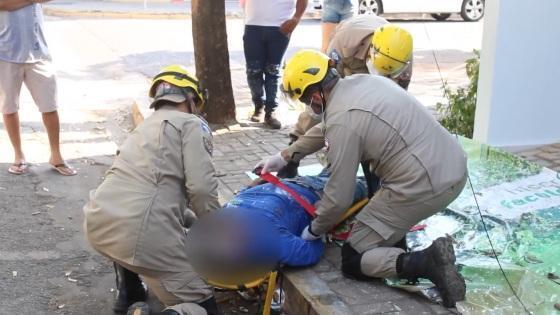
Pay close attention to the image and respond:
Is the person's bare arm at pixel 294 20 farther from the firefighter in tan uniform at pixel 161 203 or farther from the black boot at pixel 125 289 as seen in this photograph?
the black boot at pixel 125 289

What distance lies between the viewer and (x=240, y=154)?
6035 millimetres

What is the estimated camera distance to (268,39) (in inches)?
262

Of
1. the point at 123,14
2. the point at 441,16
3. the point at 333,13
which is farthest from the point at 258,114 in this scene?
the point at 123,14

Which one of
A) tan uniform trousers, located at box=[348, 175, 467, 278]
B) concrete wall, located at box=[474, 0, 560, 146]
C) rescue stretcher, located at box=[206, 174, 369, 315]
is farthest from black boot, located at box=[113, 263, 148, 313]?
concrete wall, located at box=[474, 0, 560, 146]

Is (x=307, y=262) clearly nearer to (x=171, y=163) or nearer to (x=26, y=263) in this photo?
(x=171, y=163)

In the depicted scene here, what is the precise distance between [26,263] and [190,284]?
140cm

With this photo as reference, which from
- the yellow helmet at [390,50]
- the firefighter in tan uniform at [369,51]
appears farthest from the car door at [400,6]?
the yellow helmet at [390,50]

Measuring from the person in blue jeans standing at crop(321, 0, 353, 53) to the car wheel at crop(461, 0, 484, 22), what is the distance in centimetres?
962

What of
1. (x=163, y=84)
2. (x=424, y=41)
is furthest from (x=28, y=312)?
(x=424, y=41)

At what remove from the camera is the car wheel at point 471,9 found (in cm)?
1666

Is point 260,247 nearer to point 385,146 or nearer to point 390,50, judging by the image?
point 385,146

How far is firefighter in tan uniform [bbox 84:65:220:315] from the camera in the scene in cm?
336

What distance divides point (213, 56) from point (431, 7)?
10634 millimetres

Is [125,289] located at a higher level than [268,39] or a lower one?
lower
